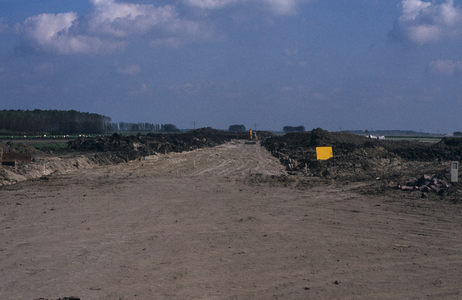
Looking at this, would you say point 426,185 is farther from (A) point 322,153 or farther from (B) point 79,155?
(B) point 79,155

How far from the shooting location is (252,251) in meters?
9.44

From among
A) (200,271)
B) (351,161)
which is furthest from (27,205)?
(351,161)

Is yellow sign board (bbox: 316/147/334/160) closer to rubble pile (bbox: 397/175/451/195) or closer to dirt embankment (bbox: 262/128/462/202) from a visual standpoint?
dirt embankment (bbox: 262/128/462/202)

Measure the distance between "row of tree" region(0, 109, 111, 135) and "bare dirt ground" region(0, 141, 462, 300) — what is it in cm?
11554

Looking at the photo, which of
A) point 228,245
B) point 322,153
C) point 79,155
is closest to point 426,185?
point 228,245

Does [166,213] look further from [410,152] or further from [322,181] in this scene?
[410,152]

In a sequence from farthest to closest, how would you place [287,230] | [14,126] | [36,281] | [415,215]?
1. [14,126]
2. [415,215]
3. [287,230]
4. [36,281]

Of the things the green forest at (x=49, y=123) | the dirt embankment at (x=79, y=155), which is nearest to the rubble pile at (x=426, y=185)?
the dirt embankment at (x=79, y=155)

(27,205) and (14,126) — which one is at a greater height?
(14,126)

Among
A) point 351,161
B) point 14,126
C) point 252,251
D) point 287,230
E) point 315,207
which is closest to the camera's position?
point 252,251

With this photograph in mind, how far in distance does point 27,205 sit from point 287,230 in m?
12.2


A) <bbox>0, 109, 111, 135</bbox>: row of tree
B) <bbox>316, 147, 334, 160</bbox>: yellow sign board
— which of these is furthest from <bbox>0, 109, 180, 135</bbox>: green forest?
<bbox>316, 147, 334, 160</bbox>: yellow sign board

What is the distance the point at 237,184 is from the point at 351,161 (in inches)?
469

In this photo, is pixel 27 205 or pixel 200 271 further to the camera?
pixel 27 205
